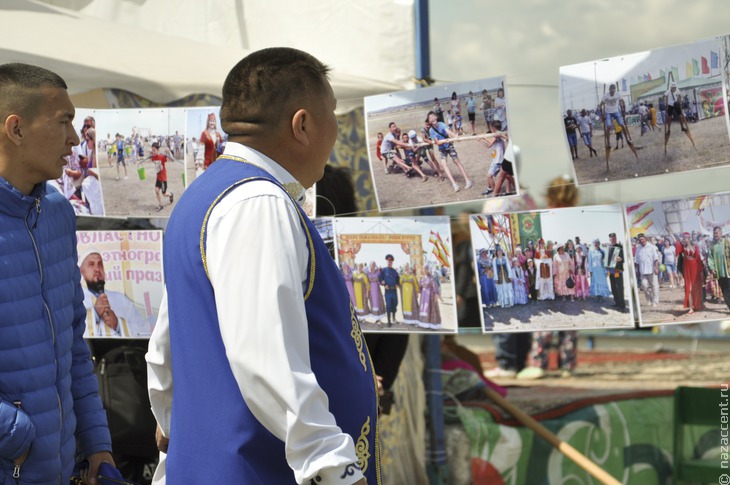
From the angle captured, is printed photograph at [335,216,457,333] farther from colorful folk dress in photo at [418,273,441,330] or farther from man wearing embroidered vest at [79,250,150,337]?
man wearing embroidered vest at [79,250,150,337]

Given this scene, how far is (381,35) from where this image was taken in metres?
3.10

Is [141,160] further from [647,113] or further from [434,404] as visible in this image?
[647,113]

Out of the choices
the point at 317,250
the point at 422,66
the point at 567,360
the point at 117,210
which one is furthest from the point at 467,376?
the point at 567,360

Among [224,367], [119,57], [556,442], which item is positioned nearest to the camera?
[224,367]

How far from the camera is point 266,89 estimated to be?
1.54 meters

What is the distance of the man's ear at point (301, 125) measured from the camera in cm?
155

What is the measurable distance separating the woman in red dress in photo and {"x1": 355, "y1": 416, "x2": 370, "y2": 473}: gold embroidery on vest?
1.30 metres

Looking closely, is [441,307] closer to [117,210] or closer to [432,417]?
[432,417]

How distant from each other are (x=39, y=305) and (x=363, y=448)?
97 cm

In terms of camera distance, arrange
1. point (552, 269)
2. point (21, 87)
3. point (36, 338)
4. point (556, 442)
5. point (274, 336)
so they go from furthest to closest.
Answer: point (556, 442)
point (552, 269)
point (21, 87)
point (36, 338)
point (274, 336)

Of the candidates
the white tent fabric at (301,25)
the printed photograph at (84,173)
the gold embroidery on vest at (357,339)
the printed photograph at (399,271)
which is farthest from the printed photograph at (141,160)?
the gold embroidery on vest at (357,339)

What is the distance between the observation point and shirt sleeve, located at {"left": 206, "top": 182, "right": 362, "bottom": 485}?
1.33 metres

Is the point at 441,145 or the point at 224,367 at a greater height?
the point at 441,145

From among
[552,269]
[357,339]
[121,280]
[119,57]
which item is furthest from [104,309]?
[357,339]
